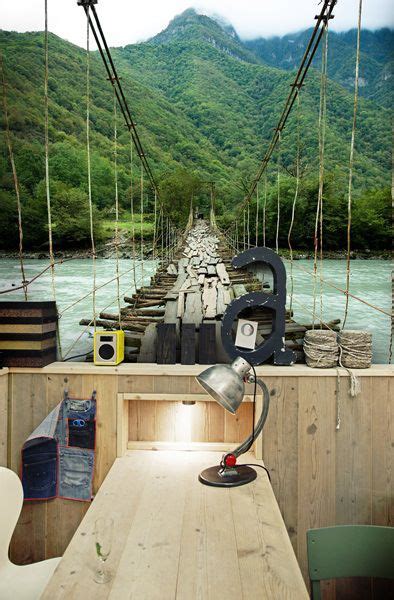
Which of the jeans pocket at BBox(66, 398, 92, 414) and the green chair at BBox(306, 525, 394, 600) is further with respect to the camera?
the jeans pocket at BBox(66, 398, 92, 414)

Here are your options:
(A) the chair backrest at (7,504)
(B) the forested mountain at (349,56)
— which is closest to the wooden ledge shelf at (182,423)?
(A) the chair backrest at (7,504)

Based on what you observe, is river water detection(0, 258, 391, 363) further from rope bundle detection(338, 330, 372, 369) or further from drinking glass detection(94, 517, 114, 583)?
drinking glass detection(94, 517, 114, 583)

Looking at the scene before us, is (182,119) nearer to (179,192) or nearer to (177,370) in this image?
(179,192)

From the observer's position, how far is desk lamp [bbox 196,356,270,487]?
139 centimetres

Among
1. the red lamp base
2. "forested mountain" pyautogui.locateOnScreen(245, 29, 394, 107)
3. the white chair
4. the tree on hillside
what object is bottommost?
the white chair

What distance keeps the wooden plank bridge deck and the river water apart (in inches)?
8.6

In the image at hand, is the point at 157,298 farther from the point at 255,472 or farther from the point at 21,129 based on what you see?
the point at 255,472

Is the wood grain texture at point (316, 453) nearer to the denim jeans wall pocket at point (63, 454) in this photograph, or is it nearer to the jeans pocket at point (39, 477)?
the denim jeans wall pocket at point (63, 454)

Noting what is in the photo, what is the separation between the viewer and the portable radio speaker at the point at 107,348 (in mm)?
1988

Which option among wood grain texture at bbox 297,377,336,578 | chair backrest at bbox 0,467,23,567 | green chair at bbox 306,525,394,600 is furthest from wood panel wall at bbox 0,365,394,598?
green chair at bbox 306,525,394,600

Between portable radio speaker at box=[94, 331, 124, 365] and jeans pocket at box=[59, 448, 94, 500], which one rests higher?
portable radio speaker at box=[94, 331, 124, 365]

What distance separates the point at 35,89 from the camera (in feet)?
10.8

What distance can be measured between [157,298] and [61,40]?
95.8 inches

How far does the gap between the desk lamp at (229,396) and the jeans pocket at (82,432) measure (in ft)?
1.89
